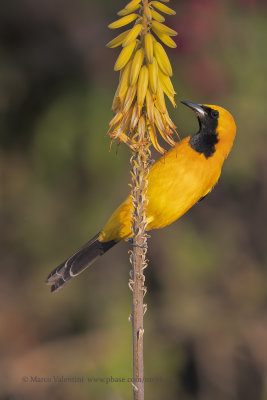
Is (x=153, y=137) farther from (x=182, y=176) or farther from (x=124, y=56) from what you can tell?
(x=182, y=176)

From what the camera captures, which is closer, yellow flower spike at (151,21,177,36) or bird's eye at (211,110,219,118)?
yellow flower spike at (151,21,177,36)

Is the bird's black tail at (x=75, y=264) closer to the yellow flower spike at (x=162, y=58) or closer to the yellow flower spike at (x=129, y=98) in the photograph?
the yellow flower spike at (x=129, y=98)

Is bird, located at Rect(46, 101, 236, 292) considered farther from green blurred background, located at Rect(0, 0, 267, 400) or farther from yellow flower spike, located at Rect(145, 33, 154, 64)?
green blurred background, located at Rect(0, 0, 267, 400)

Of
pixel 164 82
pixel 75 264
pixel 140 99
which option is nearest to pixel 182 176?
pixel 75 264

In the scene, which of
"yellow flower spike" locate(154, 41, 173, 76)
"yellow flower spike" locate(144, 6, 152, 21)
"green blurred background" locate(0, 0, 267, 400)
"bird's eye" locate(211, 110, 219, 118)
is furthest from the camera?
"green blurred background" locate(0, 0, 267, 400)

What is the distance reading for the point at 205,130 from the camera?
8.99 feet

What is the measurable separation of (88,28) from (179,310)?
2834 mm

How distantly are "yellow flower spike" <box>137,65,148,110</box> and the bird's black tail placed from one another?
1.15 m

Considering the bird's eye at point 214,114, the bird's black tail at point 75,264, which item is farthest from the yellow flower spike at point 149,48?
the bird's black tail at point 75,264

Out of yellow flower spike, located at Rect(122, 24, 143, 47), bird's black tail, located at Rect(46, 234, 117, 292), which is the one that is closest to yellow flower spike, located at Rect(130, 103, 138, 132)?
yellow flower spike, located at Rect(122, 24, 143, 47)

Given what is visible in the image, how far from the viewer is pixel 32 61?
208 inches

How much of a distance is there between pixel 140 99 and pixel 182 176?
36.6 inches

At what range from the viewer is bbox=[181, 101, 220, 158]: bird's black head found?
2.65 metres

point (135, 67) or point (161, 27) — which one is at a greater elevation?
point (161, 27)
